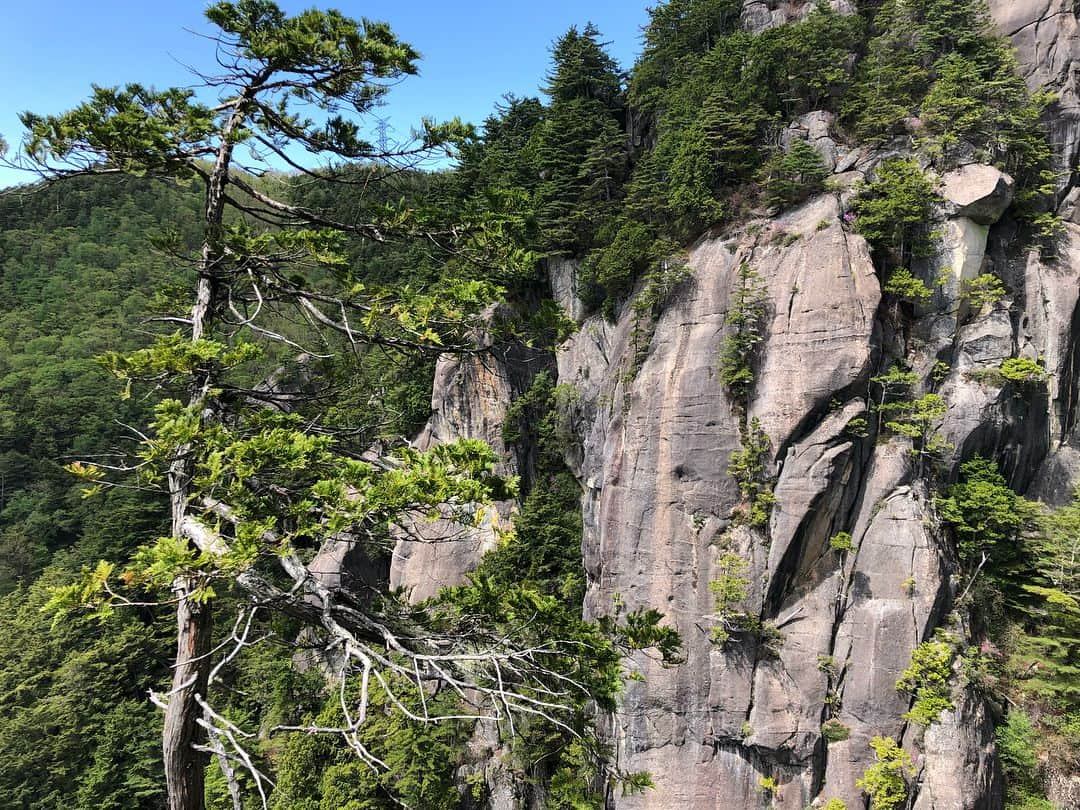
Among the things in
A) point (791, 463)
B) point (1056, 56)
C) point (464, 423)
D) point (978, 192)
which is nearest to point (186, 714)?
point (791, 463)

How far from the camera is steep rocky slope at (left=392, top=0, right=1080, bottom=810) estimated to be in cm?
1430

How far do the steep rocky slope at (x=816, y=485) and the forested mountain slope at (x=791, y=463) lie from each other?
0.30ft

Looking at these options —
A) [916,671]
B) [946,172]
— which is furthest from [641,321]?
[916,671]

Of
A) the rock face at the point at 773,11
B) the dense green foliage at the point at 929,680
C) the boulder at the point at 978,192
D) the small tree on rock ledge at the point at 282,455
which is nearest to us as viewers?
the small tree on rock ledge at the point at 282,455

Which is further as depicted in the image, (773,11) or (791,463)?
(773,11)

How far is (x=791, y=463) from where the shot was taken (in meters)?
15.4

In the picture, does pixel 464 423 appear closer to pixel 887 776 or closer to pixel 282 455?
pixel 887 776

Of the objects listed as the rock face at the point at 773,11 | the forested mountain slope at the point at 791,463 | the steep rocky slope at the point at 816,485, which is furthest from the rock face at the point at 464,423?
the rock face at the point at 773,11

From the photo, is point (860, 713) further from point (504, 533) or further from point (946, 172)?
point (946, 172)

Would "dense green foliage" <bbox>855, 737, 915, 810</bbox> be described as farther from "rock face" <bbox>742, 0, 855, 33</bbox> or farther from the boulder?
"rock face" <bbox>742, 0, 855, 33</bbox>

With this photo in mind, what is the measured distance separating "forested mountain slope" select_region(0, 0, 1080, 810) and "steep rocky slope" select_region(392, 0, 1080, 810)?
0.09 meters

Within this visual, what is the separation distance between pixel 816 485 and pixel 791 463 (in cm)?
89

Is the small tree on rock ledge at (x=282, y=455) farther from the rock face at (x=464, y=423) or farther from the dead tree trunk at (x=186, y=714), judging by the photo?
the rock face at (x=464, y=423)

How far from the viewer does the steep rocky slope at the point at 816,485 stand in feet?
46.9
